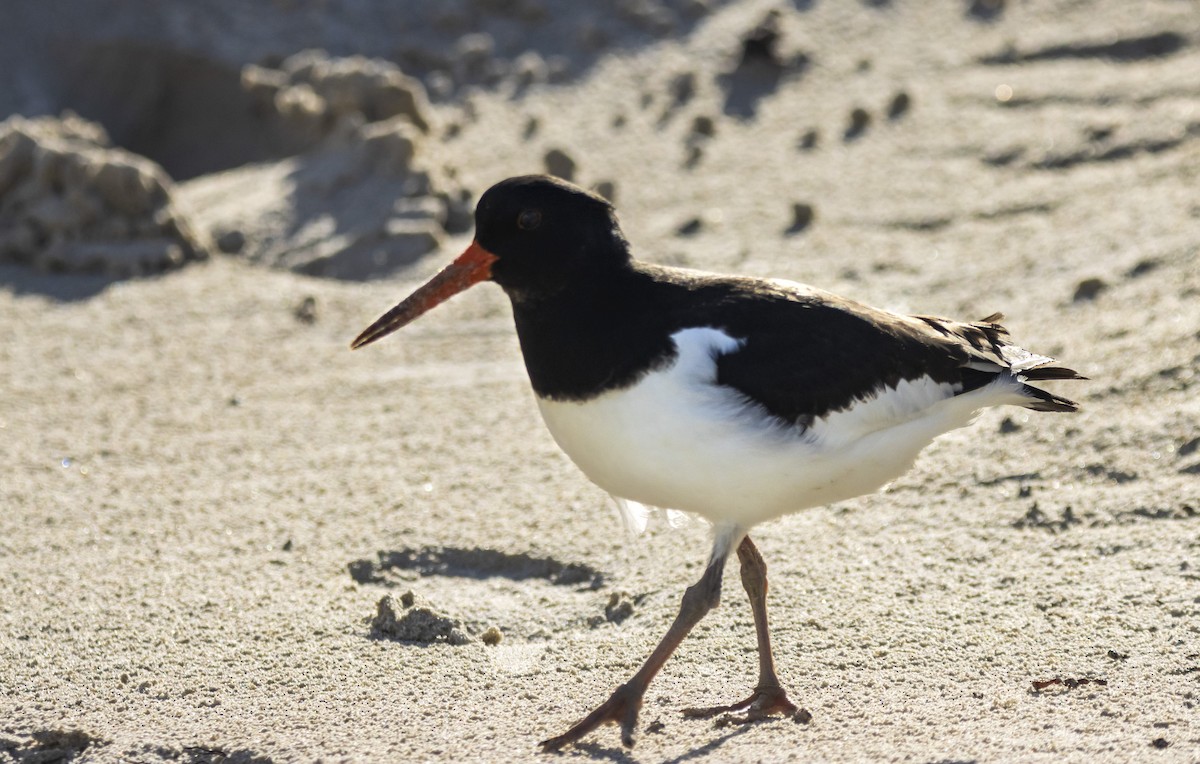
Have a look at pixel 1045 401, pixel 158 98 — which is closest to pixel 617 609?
pixel 1045 401

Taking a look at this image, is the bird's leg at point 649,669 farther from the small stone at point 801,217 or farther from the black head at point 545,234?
the small stone at point 801,217

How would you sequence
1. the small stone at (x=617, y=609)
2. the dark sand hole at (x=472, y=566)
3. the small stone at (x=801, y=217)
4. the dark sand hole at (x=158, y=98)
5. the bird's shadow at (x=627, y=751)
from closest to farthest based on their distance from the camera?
the bird's shadow at (x=627, y=751) → the small stone at (x=617, y=609) → the dark sand hole at (x=472, y=566) → the small stone at (x=801, y=217) → the dark sand hole at (x=158, y=98)

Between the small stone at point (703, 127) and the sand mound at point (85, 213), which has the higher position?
the small stone at point (703, 127)

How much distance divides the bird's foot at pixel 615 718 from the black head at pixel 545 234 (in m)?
1.09

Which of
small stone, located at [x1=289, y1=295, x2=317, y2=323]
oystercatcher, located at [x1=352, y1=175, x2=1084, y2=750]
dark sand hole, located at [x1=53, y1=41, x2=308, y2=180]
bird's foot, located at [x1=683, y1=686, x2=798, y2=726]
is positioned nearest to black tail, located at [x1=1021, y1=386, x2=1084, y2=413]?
oystercatcher, located at [x1=352, y1=175, x2=1084, y2=750]

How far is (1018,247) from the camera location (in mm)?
6934

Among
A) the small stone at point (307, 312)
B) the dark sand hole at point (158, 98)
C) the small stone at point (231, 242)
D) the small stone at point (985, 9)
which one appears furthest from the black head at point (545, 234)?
the small stone at point (985, 9)

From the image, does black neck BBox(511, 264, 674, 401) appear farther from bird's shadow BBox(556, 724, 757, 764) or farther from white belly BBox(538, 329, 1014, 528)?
bird's shadow BBox(556, 724, 757, 764)

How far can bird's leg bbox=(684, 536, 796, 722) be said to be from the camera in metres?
3.80

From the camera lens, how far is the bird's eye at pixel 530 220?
13.0 ft

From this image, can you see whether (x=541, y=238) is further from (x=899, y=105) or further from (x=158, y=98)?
(x=158, y=98)

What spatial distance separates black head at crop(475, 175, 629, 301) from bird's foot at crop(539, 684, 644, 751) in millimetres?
1094

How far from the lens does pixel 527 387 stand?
243 inches

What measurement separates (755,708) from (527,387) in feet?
8.56
